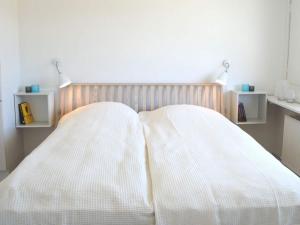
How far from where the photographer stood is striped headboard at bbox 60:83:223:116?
375 cm

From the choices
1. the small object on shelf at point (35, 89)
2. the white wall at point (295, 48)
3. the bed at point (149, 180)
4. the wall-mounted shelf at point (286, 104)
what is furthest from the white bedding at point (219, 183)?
the small object on shelf at point (35, 89)

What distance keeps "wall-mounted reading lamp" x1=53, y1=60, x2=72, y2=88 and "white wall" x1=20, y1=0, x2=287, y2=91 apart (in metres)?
0.07

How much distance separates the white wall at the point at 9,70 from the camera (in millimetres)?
3354

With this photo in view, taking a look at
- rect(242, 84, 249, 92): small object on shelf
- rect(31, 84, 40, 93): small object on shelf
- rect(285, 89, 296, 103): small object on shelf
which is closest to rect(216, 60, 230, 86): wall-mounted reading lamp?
rect(242, 84, 249, 92): small object on shelf

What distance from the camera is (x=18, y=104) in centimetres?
366

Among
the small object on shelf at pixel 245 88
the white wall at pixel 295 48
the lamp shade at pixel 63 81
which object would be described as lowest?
the small object on shelf at pixel 245 88

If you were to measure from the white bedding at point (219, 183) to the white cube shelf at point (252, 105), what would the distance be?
3.72 feet

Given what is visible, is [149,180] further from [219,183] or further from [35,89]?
[35,89]

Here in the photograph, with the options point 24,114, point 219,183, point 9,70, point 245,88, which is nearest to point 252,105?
point 245,88

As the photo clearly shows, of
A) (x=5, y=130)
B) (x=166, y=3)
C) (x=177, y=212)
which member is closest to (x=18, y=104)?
(x=5, y=130)

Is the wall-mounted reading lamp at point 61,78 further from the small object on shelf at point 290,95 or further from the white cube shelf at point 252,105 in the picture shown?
the small object on shelf at point 290,95

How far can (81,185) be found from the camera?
1823 mm

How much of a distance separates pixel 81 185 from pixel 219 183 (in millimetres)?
732

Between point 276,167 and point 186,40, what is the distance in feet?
6.75
